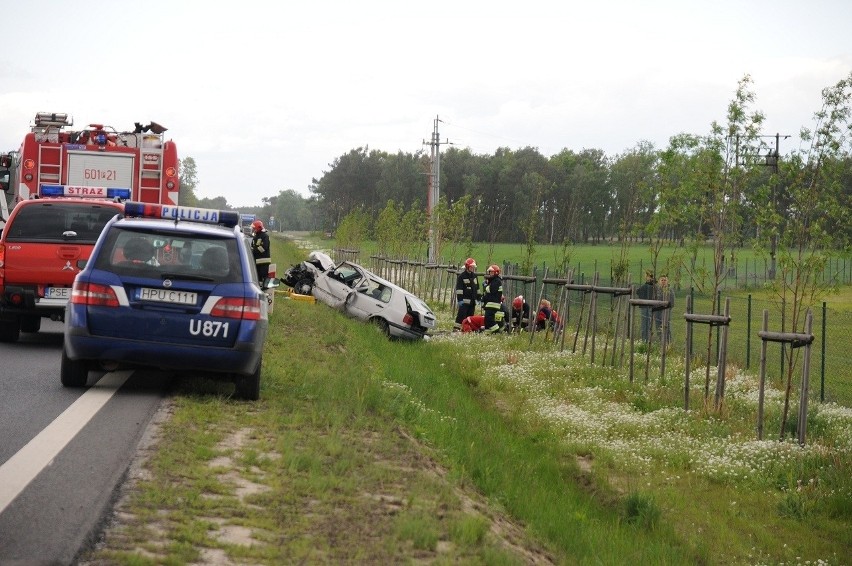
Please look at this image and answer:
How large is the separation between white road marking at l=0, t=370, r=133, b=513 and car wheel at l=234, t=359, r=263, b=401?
1.14 meters

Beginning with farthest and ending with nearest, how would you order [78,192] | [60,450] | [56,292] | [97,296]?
[78,192]
[56,292]
[97,296]
[60,450]

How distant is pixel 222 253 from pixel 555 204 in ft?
314

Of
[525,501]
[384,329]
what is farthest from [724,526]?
[384,329]

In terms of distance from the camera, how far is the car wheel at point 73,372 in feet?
36.1

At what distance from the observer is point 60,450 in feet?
26.4

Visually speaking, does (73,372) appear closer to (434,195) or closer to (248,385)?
(248,385)

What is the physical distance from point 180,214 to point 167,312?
5.04 ft

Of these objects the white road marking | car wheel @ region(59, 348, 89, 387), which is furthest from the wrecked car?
car wheel @ region(59, 348, 89, 387)

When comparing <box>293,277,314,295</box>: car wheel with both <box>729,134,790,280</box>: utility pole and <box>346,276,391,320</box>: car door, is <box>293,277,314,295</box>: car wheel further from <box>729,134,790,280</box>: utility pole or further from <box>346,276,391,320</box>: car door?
<box>729,134,790,280</box>: utility pole

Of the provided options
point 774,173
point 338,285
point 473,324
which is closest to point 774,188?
point 774,173

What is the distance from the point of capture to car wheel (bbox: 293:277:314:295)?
31.1 meters

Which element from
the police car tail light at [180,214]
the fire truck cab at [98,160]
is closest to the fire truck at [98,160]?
the fire truck cab at [98,160]

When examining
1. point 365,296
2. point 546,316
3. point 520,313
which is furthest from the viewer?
point 365,296

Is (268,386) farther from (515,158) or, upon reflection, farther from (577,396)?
(515,158)
